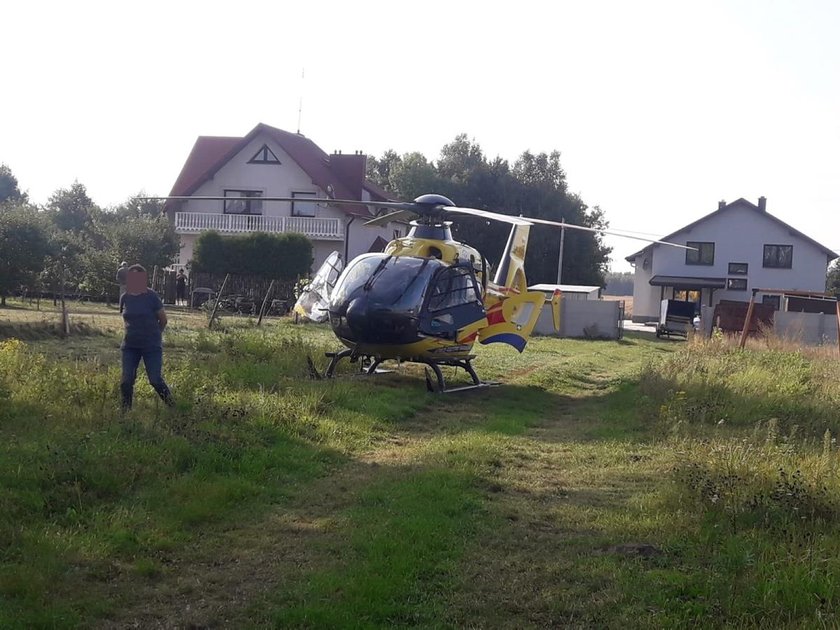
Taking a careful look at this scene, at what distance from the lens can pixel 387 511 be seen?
288 inches

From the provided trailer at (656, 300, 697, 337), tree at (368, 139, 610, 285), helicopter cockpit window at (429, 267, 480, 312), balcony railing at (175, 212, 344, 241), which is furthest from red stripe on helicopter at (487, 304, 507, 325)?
tree at (368, 139, 610, 285)

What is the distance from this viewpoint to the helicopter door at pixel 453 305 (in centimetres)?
1514

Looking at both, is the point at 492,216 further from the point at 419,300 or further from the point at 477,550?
Answer: the point at 477,550

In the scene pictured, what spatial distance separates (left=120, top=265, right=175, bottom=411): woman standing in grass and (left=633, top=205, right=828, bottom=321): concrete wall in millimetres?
49203

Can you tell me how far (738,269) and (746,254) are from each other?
1.06m

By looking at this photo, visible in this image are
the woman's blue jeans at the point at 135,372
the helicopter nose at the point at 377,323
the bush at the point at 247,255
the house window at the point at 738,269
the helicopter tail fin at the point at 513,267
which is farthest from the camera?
the house window at the point at 738,269

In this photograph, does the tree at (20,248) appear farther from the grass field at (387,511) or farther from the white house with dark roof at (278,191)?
the white house with dark roof at (278,191)

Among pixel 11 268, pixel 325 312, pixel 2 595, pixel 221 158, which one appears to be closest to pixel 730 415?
pixel 325 312

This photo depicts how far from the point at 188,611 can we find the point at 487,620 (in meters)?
1.78

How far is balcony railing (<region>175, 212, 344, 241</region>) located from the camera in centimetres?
4334

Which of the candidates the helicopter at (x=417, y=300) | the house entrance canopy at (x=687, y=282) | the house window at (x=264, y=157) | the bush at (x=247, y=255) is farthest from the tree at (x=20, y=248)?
the house entrance canopy at (x=687, y=282)

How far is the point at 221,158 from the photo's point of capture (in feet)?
146

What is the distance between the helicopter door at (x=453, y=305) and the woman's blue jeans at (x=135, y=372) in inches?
204

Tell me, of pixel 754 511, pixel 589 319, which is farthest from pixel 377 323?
pixel 589 319
